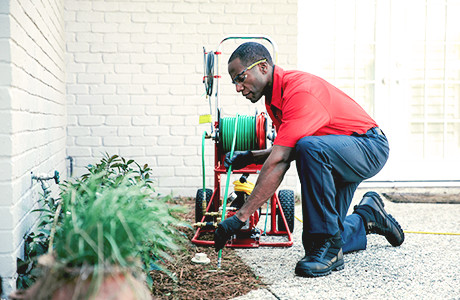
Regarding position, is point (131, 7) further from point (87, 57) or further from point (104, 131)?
point (104, 131)

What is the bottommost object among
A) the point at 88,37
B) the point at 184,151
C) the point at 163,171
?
the point at 163,171

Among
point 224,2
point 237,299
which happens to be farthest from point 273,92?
point 224,2

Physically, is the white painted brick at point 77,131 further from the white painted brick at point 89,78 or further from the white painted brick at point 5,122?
the white painted brick at point 5,122

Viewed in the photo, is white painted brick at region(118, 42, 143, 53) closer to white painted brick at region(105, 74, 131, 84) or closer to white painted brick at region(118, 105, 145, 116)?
white painted brick at region(105, 74, 131, 84)

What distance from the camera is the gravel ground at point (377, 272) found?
2.20 metres

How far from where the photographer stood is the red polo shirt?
2.46 meters

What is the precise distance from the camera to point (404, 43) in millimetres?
5234

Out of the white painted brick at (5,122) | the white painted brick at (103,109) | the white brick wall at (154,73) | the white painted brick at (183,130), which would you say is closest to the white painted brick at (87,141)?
the white brick wall at (154,73)

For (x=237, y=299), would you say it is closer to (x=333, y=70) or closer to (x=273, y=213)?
(x=273, y=213)

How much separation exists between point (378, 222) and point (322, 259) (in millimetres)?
641

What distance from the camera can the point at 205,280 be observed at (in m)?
2.36

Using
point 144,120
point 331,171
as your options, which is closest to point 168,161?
point 144,120

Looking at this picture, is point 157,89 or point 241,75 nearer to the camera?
point 241,75

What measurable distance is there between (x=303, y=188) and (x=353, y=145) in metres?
0.36
